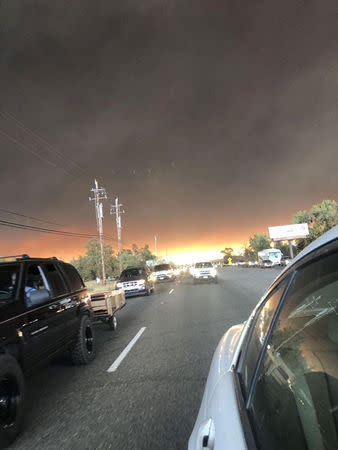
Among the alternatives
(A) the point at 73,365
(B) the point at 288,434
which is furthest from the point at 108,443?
(A) the point at 73,365

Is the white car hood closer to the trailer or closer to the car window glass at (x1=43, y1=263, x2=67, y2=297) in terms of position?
the car window glass at (x1=43, y1=263, x2=67, y2=297)

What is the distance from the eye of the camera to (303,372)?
1.68 metres

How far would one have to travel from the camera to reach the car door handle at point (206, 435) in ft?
5.39

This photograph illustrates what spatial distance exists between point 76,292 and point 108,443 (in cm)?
350

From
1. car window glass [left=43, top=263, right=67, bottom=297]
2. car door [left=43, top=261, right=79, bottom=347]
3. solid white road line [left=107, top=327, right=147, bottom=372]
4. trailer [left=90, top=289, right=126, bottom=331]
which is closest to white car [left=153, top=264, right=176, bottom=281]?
solid white road line [left=107, top=327, right=147, bottom=372]

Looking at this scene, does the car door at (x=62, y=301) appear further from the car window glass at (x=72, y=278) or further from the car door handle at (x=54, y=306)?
the car window glass at (x=72, y=278)

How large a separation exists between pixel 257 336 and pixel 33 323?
3.37 metres

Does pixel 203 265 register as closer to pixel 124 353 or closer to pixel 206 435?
pixel 124 353

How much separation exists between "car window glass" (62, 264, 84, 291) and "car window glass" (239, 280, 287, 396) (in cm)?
489

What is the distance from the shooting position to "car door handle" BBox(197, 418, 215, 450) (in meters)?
1.64

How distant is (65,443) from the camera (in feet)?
12.2

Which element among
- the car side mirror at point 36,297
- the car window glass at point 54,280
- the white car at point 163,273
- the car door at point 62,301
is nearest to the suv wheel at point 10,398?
the car side mirror at point 36,297

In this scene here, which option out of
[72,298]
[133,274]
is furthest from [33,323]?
Answer: [133,274]

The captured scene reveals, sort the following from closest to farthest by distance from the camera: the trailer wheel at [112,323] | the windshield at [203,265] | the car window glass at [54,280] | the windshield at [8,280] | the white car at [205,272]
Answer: the windshield at [8,280]
the car window glass at [54,280]
the trailer wheel at [112,323]
the white car at [205,272]
the windshield at [203,265]
